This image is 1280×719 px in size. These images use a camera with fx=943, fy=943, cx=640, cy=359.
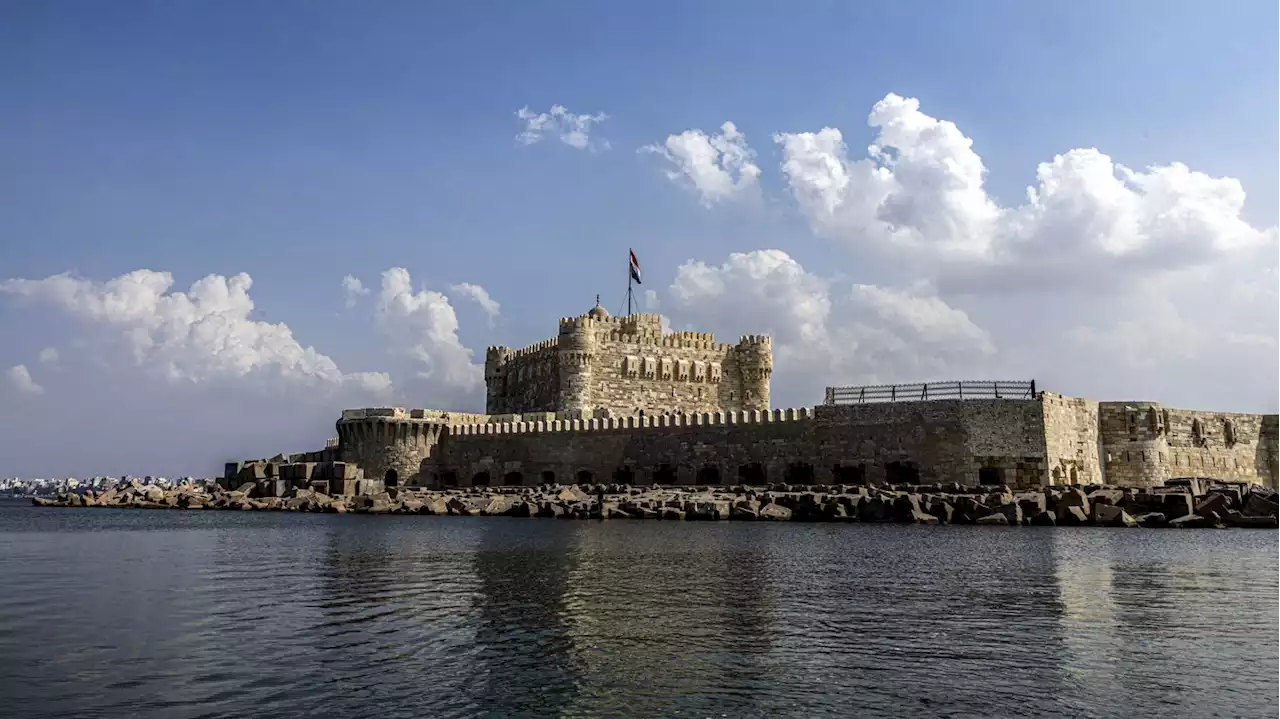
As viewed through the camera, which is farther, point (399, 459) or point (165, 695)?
point (399, 459)

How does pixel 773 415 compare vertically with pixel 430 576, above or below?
above

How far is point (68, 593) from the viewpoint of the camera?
34.9 feet

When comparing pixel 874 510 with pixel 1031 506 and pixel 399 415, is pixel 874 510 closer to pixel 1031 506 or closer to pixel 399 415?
pixel 1031 506

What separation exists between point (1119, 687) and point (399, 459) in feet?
117

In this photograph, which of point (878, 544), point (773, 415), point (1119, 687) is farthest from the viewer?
point (773, 415)

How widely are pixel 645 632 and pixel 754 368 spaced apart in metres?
41.1

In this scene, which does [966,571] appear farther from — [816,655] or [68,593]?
[68,593]

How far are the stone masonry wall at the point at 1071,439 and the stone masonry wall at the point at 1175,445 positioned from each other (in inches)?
29.5

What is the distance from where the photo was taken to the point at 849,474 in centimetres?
3062

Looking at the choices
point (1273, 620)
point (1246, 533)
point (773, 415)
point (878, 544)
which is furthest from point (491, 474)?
point (1273, 620)

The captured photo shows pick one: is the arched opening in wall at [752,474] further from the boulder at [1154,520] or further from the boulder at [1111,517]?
the boulder at [1154,520]

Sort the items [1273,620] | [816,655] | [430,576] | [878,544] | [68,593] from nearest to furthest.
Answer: [816,655] → [1273,620] → [68,593] → [430,576] → [878,544]

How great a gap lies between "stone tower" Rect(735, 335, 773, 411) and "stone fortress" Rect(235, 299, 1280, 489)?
121 inches

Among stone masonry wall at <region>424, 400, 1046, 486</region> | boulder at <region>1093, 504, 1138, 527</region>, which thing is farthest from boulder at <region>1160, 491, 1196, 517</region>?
stone masonry wall at <region>424, 400, 1046, 486</region>
